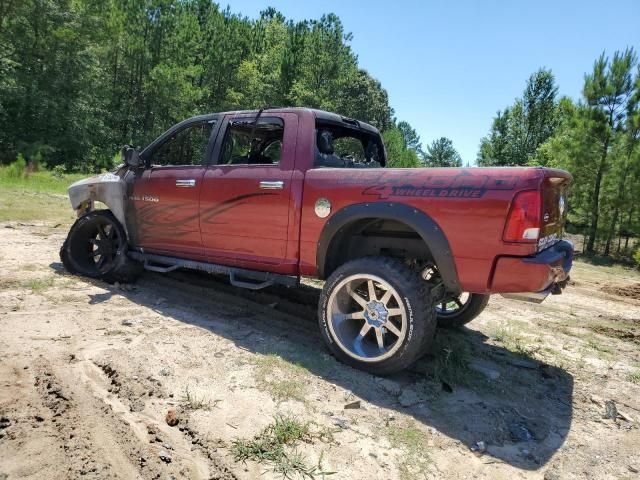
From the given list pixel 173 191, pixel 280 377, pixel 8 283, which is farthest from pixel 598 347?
pixel 8 283

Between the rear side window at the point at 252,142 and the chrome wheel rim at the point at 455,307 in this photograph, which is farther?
the chrome wheel rim at the point at 455,307

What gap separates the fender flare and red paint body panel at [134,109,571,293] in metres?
0.04

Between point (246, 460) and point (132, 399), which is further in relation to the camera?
point (132, 399)

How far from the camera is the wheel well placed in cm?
352

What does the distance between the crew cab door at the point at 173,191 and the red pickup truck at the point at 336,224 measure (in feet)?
0.05

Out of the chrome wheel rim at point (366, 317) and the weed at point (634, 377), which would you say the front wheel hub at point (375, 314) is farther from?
the weed at point (634, 377)

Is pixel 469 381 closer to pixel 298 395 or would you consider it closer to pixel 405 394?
pixel 405 394

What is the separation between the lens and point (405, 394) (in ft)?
10.0

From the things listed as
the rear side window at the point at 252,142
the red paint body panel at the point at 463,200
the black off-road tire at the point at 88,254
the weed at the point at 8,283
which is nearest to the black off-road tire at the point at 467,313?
the red paint body panel at the point at 463,200

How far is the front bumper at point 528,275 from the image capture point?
9.14 ft

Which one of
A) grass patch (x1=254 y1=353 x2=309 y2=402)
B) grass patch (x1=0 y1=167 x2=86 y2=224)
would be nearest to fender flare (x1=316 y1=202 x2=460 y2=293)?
grass patch (x1=254 y1=353 x2=309 y2=402)

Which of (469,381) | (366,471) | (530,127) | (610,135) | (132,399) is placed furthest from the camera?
(530,127)

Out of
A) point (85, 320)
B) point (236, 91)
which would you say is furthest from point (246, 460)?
point (236, 91)

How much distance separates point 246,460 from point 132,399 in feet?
3.01
